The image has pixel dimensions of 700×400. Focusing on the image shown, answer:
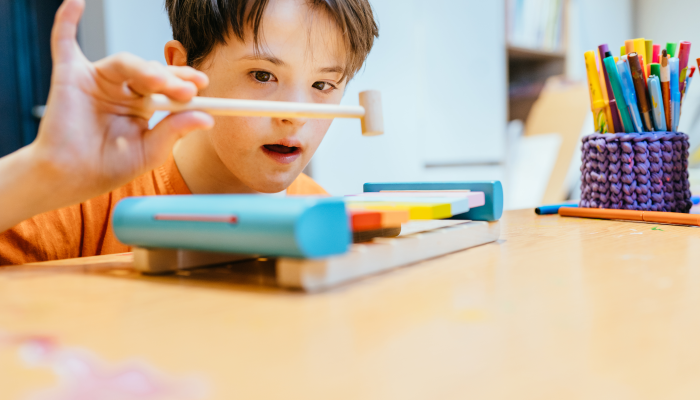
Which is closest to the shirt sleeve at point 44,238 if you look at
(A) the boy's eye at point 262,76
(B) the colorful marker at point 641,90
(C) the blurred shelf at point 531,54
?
(A) the boy's eye at point 262,76

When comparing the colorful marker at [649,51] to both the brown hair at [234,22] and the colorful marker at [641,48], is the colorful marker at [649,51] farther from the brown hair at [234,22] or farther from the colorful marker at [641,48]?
the brown hair at [234,22]

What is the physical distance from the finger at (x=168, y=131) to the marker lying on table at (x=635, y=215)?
2.09ft

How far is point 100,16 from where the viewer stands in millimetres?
1469

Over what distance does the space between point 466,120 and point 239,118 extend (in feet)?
4.89

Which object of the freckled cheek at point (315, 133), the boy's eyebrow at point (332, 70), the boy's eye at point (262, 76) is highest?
the boy's eyebrow at point (332, 70)

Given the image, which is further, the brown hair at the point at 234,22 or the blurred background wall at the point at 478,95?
the blurred background wall at the point at 478,95

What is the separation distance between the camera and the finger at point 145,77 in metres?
0.50

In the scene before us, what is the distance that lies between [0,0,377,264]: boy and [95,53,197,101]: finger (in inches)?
11.5

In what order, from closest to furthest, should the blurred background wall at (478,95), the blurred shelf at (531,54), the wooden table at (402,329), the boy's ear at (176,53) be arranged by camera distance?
the wooden table at (402,329), the boy's ear at (176,53), the blurred background wall at (478,95), the blurred shelf at (531,54)

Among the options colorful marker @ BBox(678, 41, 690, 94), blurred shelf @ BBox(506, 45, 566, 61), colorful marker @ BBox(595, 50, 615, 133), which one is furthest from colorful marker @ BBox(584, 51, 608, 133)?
blurred shelf @ BBox(506, 45, 566, 61)

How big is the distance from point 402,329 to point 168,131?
0.38 m

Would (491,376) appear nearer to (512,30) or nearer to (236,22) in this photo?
(236,22)

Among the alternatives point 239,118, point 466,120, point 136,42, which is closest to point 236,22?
point 239,118

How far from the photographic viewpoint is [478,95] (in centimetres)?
214
